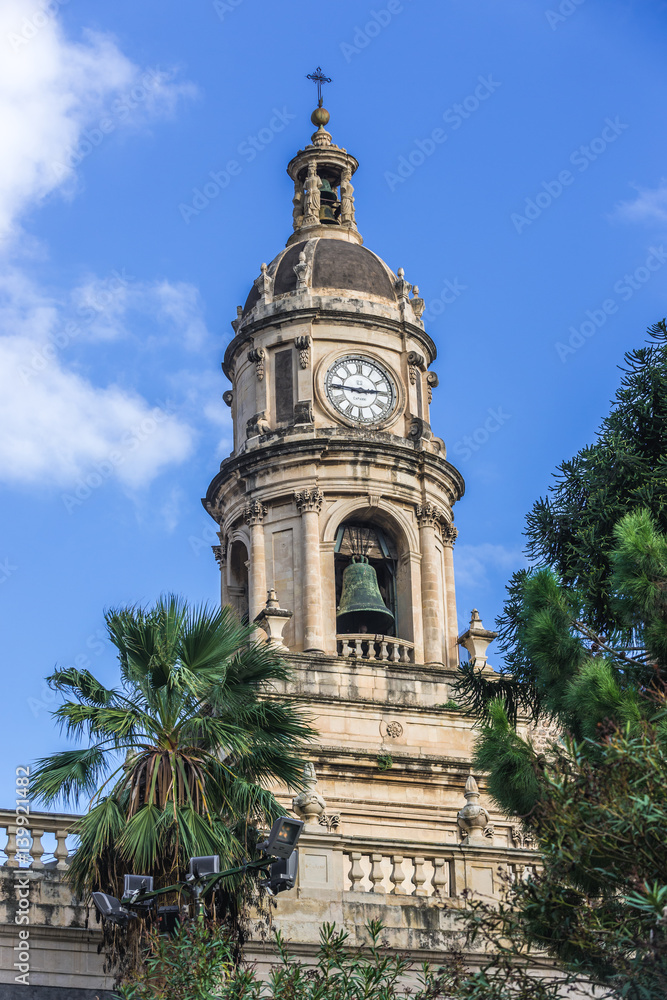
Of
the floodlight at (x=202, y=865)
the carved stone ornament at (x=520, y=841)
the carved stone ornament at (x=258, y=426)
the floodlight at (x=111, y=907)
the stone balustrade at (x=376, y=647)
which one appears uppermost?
the carved stone ornament at (x=258, y=426)

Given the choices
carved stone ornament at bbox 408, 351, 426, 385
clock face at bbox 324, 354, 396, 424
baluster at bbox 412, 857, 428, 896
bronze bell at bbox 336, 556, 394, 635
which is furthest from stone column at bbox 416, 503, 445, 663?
baluster at bbox 412, 857, 428, 896

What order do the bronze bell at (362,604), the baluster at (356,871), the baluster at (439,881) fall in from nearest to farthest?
the baluster at (356,871) → the baluster at (439,881) → the bronze bell at (362,604)

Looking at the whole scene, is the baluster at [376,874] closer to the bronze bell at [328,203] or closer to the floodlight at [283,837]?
the floodlight at [283,837]

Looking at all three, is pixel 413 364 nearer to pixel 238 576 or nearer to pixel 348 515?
pixel 348 515

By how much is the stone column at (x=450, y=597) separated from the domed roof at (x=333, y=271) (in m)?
6.23

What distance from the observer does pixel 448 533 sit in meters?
38.9

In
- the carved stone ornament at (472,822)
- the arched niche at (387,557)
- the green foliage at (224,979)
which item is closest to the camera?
the green foliage at (224,979)

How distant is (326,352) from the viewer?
38.9 m

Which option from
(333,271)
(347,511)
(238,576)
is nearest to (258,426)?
(347,511)

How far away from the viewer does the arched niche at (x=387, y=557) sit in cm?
3659

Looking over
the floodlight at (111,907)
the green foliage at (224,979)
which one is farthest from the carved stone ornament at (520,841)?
the green foliage at (224,979)

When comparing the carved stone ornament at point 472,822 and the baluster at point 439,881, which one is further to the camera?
the carved stone ornament at point 472,822

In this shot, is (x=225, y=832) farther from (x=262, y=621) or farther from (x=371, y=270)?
(x=371, y=270)

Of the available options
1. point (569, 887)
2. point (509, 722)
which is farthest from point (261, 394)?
point (569, 887)
